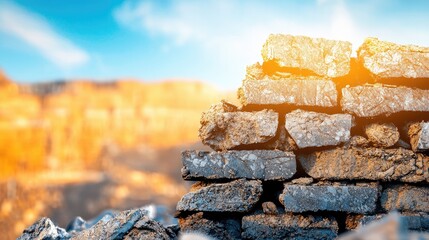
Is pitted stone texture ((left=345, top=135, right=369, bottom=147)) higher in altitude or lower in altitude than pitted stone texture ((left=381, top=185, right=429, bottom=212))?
higher

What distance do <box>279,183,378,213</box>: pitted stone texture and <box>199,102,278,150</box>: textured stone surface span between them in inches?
25.0

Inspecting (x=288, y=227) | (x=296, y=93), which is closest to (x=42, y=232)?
(x=288, y=227)


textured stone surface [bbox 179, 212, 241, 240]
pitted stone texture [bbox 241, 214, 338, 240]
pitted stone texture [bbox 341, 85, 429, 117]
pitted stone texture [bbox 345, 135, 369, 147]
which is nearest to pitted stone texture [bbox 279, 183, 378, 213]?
pitted stone texture [bbox 241, 214, 338, 240]

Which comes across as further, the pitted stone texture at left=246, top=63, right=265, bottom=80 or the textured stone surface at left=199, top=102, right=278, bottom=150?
the pitted stone texture at left=246, top=63, right=265, bottom=80

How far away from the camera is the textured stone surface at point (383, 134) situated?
3.70m

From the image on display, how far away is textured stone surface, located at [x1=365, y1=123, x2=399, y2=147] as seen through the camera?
3.70m

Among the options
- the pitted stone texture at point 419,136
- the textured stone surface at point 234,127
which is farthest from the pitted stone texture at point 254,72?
the pitted stone texture at point 419,136

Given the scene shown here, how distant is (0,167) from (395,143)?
55.5 metres

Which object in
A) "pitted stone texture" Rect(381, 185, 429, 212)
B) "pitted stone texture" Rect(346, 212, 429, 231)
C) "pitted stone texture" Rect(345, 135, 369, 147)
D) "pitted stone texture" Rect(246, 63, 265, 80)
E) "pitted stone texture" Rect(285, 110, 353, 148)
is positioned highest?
"pitted stone texture" Rect(246, 63, 265, 80)

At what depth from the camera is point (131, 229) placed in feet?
11.9

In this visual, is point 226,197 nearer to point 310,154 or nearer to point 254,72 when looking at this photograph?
point 310,154

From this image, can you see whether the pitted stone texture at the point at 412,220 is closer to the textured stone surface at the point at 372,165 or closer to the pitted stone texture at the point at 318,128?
the textured stone surface at the point at 372,165

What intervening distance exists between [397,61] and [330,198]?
5.17ft

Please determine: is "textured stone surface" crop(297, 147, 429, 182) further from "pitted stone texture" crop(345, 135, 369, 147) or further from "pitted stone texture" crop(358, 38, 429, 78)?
"pitted stone texture" crop(358, 38, 429, 78)
